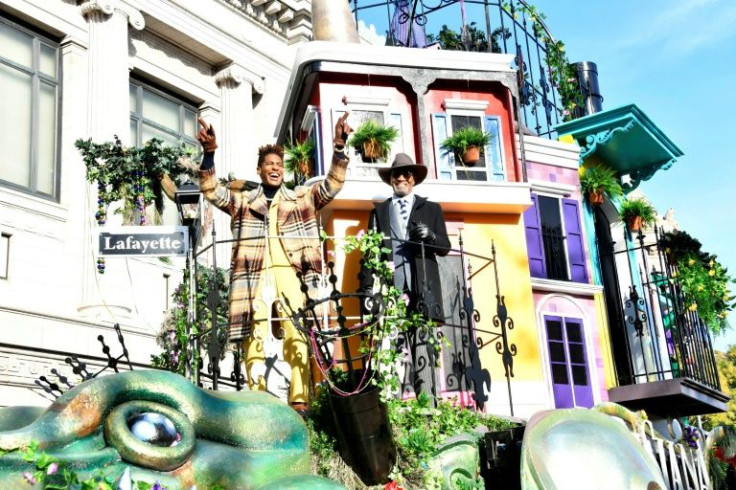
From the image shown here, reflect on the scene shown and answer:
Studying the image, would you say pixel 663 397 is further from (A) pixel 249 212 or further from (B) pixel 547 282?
(A) pixel 249 212

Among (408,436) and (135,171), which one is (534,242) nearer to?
(135,171)

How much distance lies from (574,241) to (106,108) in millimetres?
9983

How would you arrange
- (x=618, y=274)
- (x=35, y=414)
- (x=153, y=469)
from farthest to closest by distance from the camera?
(x=618, y=274) < (x=35, y=414) < (x=153, y=469)

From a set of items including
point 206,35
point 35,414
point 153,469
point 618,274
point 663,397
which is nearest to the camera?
point 153,469

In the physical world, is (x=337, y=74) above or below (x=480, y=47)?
below

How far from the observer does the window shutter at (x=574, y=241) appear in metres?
14.5

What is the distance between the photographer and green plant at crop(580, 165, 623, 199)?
15.1 m

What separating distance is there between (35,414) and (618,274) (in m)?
12.5

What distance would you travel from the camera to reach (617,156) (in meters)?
16.1

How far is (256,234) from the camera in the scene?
29.3 feet

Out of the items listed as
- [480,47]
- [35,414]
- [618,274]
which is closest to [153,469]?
[35,414]

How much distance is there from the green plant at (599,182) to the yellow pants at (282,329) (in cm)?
746

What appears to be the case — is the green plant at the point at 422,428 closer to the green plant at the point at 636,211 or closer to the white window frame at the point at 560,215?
the white window frame at the point at 560,215

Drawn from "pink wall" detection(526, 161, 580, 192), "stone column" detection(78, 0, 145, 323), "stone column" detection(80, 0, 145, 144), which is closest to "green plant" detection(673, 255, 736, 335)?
"pink wall" detection(526, 161, 580, 192)
